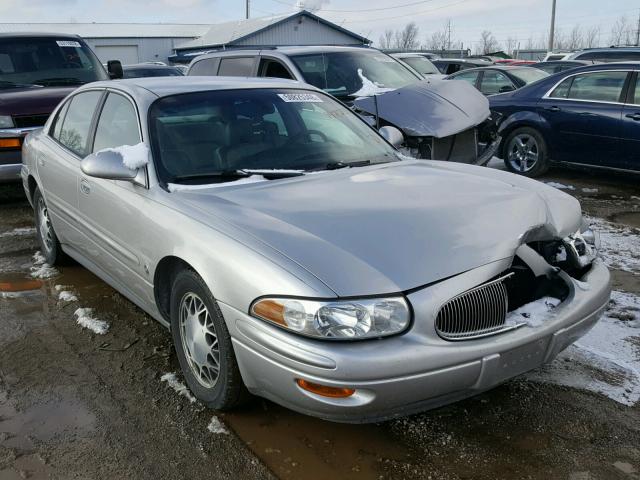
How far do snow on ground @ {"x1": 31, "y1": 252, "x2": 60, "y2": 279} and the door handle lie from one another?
52.0 inches

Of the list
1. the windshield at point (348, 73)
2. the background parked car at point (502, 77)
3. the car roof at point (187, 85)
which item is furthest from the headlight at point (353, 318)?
the background parked car at point (502, 77)

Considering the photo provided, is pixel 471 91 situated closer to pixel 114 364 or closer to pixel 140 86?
pixel 140 86

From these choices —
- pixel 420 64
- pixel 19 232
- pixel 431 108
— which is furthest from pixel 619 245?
pixel 420 64

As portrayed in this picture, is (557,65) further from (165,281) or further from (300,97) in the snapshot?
(165,281)

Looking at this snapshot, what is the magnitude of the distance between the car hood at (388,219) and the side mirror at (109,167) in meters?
0.36

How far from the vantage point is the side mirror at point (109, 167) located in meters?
3.40

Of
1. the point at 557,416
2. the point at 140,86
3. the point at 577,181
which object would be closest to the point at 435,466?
the point at 557,416

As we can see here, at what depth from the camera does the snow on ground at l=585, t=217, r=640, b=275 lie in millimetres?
5074

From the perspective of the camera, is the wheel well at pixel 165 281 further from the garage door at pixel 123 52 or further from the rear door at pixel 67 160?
the garage door at pixel 123 52

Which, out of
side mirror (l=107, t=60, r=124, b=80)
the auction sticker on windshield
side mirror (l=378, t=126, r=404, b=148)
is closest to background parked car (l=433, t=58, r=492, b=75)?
side mirror (l=107, t=60, r=124, b=80)

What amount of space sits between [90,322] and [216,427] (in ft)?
5.39

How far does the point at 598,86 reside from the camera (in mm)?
7957

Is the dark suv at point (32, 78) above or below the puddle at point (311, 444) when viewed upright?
above

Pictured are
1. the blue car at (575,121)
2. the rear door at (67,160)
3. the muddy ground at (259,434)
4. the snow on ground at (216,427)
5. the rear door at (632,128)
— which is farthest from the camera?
the blue car at (575,121)
